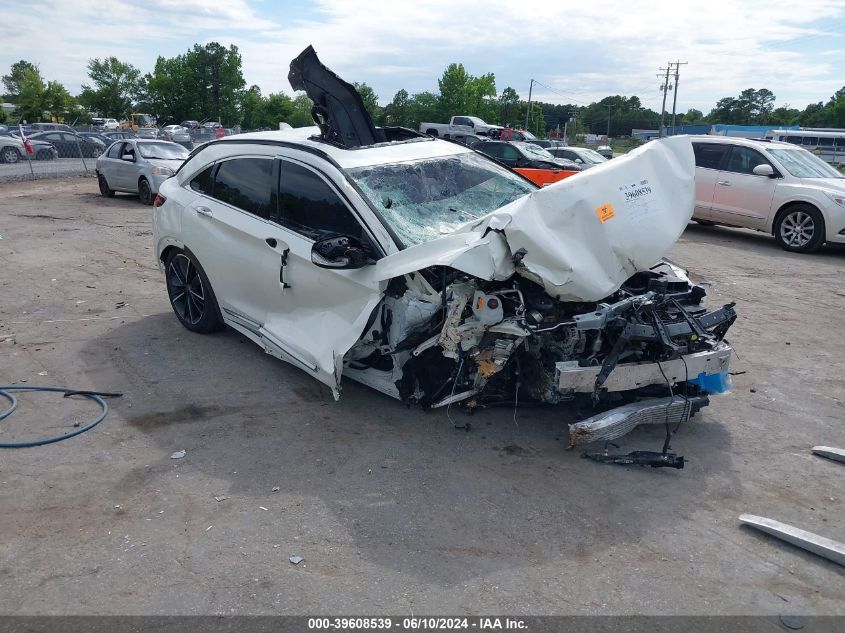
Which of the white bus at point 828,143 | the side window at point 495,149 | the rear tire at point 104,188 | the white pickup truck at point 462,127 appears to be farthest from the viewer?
the white bus at point 828,143

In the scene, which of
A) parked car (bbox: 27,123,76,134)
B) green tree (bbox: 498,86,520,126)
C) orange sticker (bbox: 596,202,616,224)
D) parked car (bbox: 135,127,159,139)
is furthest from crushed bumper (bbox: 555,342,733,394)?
green tree (bbox: 498,86,520,126)

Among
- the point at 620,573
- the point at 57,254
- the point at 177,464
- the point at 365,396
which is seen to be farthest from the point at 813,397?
the point at 57,254

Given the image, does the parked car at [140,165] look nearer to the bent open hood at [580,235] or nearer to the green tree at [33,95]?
the bent open hood at [580,235]

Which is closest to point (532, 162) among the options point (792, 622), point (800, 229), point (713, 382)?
point (800, 229)

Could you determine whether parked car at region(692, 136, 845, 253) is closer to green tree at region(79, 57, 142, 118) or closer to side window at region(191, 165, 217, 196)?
side window at region(191, 165, 217, 196)

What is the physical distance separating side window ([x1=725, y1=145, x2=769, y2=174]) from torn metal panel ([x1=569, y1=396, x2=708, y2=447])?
30.4 feet

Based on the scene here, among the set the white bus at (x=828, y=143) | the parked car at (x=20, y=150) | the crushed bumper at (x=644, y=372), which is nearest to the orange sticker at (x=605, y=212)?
the crushed bumper at (x=644, y=372)

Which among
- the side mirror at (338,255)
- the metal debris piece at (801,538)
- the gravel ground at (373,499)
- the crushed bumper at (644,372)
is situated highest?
the side mirror at (338,255)

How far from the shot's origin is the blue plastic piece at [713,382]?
4.64m

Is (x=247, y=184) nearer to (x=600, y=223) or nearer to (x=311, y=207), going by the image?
(x=311, y=207)

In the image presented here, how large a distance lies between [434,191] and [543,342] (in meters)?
1.61

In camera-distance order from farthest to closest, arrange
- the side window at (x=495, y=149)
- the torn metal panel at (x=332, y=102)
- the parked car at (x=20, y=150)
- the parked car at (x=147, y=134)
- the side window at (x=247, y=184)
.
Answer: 1. the parked car at (x=147, y=134)
2. the parked car at (x=20, y=150)
3. the side window at (x=495, y=149)
4. the torn metal panel at (x=332, y=102)
5. the side window at (x=247, y=184)

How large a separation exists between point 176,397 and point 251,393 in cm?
57

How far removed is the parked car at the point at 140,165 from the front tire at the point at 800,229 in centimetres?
1313
